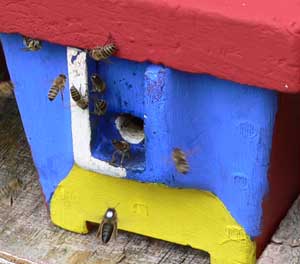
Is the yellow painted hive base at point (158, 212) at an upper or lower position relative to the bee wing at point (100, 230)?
upper

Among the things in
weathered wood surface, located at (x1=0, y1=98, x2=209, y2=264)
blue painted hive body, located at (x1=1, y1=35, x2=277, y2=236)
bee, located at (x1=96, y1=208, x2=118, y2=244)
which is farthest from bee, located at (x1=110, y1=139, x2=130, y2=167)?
weathered wood surface, located at (x1=0, y1=98, x2=209, y2=264)

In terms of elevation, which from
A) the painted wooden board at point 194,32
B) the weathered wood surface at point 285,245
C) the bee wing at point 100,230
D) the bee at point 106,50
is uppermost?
the painted wooden board at point 194,32

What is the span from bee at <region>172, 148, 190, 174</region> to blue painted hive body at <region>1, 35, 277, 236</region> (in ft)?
0.04

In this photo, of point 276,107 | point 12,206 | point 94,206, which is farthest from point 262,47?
point 12,206

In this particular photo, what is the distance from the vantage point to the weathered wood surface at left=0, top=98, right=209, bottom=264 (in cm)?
263

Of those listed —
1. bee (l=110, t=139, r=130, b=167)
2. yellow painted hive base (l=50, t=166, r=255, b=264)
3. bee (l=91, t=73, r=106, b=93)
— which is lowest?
yellow painted hive base (l=50, t=166, r=255, b=264)

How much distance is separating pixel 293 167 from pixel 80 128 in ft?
2.06

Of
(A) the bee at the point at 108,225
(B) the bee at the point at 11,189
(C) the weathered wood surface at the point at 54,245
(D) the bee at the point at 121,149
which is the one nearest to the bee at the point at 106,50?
(D) the bee at the point at 121,149

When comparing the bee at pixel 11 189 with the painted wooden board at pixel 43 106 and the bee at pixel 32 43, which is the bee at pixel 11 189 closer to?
the painted wooden board at pixel 43 106

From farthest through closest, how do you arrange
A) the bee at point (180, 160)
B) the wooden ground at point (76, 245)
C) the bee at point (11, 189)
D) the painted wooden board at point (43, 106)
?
the bee at point (11, 189)
the wooden ground at point (76, 245)
the painted wooden board at point (43, 106)
the bee at point (180, 160)

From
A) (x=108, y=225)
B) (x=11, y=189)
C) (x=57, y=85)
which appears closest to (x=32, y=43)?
(x=57, y=85)

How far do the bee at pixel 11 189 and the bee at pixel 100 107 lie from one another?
623mm

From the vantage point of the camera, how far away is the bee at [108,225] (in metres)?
2.62

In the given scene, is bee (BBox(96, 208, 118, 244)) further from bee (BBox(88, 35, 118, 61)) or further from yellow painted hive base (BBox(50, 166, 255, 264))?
bee (BBox(88, 35, 118, 61))
